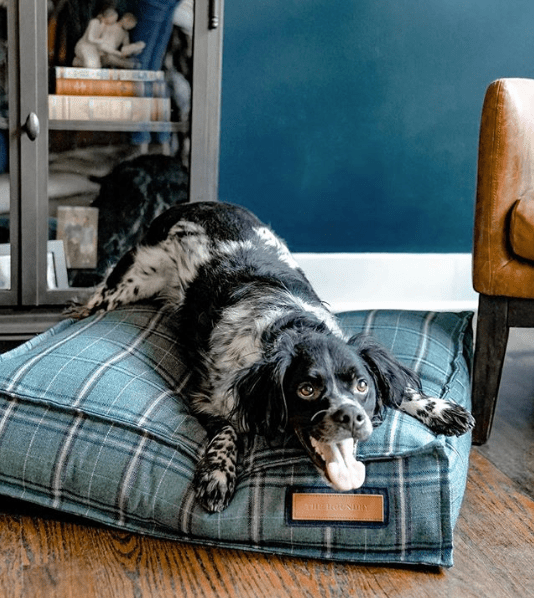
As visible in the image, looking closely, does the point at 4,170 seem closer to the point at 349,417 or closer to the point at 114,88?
the point at 114,88

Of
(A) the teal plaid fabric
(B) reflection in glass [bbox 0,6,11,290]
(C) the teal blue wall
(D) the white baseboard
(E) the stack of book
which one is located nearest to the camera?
(A) the teal plaid fabric

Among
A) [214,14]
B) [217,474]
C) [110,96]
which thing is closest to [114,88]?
[110,96]

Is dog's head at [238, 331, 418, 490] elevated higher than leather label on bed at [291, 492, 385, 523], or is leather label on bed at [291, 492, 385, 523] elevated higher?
dog's head at [238, 331, 418, 490]

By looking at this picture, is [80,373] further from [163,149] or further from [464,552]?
[163,149]

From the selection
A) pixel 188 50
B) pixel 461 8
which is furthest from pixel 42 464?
pixel 461 8

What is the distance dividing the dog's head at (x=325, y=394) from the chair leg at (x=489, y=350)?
518mm

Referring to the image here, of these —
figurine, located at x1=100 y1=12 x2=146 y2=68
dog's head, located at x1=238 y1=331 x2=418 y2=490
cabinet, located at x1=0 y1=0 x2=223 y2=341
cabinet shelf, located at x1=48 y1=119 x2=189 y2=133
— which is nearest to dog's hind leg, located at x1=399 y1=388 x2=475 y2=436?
dog's head, located at x1=238 y1=331 x2=418 y2=490

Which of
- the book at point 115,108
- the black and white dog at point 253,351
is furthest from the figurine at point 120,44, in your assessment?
the black and white dog at point 253,351

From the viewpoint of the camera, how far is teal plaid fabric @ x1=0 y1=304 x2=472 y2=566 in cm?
185

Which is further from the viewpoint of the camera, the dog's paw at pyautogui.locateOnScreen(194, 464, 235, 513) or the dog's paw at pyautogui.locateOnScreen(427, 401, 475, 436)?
the dog's paw at pyautogui.locateOnScreen(427, 401, 475, 436)

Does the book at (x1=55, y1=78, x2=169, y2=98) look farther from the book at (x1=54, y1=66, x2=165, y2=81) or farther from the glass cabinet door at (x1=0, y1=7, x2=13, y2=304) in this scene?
the glass cabinet door at (x1=0, y1=7, x2=13, y2=304)

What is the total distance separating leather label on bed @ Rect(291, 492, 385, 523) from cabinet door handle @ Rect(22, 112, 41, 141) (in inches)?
66.5

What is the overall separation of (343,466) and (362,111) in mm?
2382

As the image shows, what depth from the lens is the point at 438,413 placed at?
2.18m
